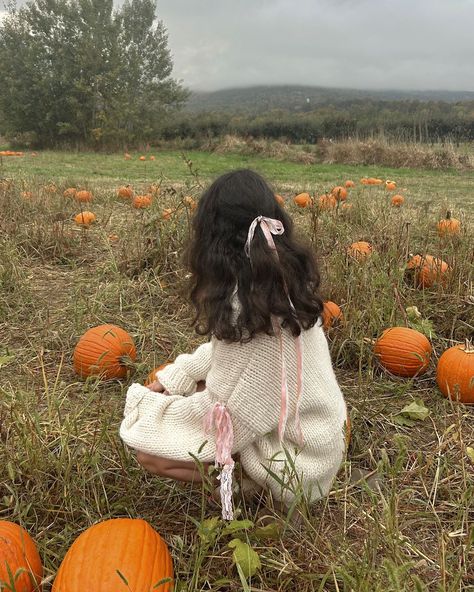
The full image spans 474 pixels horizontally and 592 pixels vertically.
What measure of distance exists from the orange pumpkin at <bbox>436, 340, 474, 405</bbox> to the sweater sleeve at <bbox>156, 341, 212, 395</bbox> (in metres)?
1.28

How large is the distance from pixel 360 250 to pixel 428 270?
485mm

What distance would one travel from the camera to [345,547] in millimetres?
1399

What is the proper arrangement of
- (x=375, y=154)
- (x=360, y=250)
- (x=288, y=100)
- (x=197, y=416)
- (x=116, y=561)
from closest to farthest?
(x=116, y=561)
(x=197, y=416)
(x=360, y=250)
(x=375, y=154)
(x=288, y=100)

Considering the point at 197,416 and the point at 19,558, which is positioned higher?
the point at 197,416

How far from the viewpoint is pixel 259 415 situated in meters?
1.67

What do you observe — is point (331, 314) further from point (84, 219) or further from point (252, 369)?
point (84, 219)

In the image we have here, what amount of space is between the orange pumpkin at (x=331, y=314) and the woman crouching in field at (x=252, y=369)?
3.74 feet

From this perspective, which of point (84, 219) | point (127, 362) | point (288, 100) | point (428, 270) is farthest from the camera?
point (288, 100)

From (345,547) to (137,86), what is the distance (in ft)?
107

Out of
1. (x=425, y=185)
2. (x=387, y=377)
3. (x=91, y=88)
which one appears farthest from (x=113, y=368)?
(x=91, y=88)

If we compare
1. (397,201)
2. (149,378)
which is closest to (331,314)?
(149,378)

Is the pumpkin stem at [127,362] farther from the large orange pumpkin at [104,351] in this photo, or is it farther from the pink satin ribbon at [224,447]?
the pink satin ribbon at [224,447]

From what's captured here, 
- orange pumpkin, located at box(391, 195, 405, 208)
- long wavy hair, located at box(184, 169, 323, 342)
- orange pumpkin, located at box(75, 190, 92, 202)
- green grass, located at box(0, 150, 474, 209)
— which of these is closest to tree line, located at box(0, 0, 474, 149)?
green grass, located at box(0, 150, 474, 209)

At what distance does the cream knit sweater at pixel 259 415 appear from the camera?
65.2 inches
